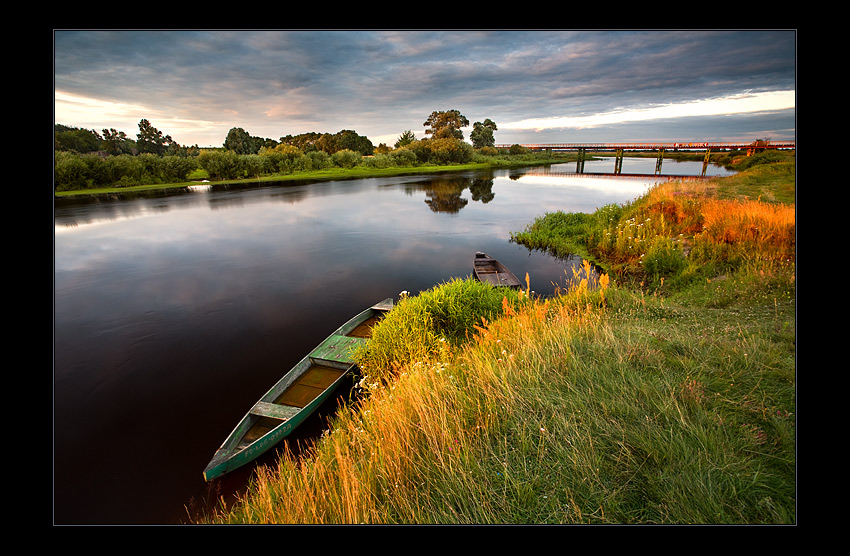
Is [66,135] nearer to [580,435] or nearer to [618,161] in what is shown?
[580,435]

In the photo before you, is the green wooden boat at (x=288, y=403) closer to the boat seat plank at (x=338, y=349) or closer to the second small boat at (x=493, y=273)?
the boat seat plank at (x=338, y=349)

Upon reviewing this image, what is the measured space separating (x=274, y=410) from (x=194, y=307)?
950 centimetres

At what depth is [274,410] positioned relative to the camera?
6703 mm

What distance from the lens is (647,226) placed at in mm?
15898

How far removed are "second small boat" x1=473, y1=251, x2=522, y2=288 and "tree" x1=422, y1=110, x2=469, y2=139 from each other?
8567 centimetres

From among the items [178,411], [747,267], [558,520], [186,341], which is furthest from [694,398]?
[186,341]

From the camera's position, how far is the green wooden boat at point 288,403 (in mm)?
5918

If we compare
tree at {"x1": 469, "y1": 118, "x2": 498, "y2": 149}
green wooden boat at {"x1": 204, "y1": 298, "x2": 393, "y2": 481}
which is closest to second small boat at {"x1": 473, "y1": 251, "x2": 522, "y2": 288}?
green wooden boat at {"x1": 204, "y1": 298, "x2": 393, "y2": 481}

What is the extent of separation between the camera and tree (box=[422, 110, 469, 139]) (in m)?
94.2

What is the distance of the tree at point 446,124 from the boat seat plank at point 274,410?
9570 centimetres

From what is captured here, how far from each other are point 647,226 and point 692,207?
111 inches

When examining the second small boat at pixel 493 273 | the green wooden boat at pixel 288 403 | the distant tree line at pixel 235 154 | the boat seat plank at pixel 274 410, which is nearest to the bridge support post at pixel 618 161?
the distant tree line at pixel 235 154

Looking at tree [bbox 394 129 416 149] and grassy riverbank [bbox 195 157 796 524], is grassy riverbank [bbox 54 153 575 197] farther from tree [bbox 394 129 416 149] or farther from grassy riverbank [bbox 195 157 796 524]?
grassy riverbank [bbox 195 157 796 524]
